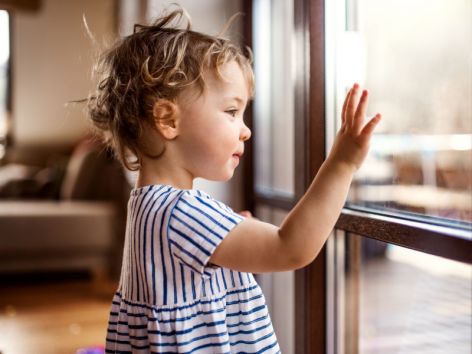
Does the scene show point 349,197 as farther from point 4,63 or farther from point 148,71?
point 4,63

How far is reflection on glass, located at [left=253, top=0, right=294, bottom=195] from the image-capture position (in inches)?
64.5

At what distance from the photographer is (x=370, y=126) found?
2.49 feet

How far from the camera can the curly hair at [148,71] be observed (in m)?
0.90

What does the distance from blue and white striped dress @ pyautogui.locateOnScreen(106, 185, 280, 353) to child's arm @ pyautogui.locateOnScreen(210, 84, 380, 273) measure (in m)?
0.05

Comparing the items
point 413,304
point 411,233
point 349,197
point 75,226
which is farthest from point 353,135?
point 75,226

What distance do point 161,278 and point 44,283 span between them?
2.93m

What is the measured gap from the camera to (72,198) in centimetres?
385

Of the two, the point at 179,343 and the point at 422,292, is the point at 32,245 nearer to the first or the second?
the point at 422,292

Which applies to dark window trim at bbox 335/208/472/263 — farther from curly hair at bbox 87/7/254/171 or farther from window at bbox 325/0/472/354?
curly hair at bbox 87/7/254/171

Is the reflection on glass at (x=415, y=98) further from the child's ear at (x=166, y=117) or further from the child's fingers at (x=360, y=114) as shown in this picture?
the child's ear at (x=166, y=117)

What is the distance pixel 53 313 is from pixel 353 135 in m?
2.42

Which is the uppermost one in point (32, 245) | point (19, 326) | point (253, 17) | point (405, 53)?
point (253, 17)

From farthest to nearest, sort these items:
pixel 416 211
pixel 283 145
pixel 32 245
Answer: pixel 32 245 → pixel 283 145 → pixel 416 211

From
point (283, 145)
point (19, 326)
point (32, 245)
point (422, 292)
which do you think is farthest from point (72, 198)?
point (283, 145)
